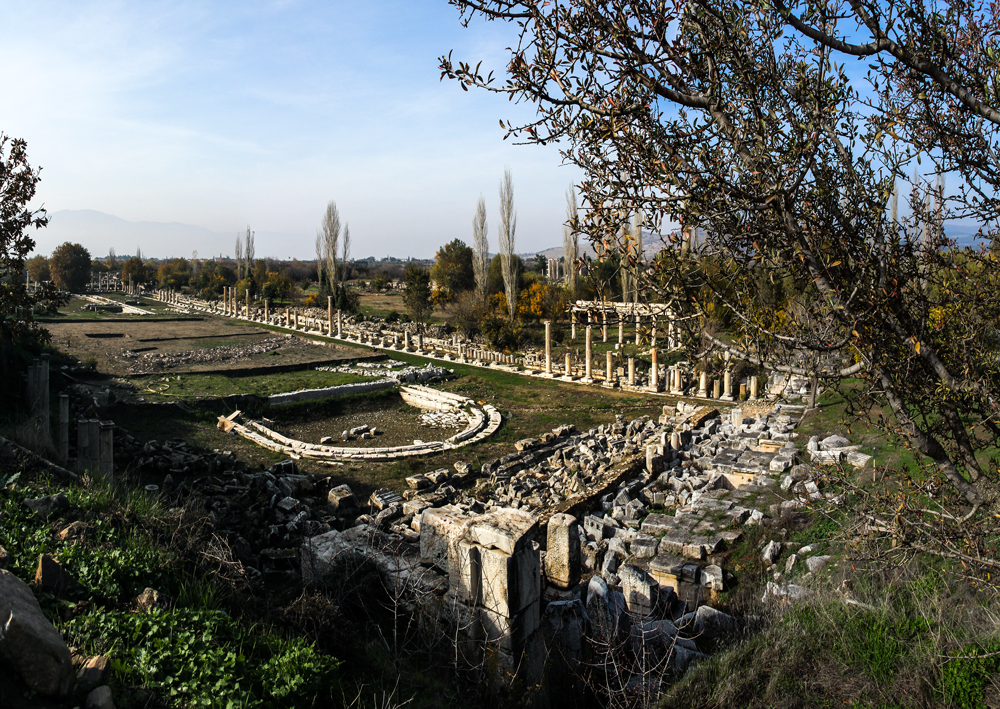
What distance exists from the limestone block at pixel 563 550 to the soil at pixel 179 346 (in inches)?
758

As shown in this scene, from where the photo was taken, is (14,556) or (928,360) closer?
(928,360)

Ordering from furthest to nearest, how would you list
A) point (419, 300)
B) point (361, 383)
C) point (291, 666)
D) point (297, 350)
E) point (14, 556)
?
point (419, 300)
point (297, 350)
point (361, 383)
point (14, 556)
point (291, 666)

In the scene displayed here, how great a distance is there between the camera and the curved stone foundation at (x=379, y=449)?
13.8 meters

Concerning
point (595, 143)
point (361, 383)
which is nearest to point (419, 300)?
point (361, 383)

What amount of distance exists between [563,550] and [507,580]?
1805 millimetres

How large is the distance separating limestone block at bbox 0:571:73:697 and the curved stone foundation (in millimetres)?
10266

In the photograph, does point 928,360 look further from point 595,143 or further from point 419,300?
point 419,300

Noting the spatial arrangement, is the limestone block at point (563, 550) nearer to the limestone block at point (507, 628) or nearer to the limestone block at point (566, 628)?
the limestone block at point (566, 628)

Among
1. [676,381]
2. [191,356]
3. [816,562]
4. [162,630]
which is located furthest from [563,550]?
[191,356]

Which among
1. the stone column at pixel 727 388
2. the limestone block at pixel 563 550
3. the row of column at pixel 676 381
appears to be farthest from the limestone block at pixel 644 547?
the stone column at pixel 727 388

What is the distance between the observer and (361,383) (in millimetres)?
20953

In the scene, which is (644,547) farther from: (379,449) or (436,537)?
(379,449)

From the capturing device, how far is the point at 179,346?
29.5 metres

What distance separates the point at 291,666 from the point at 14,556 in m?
2.72
